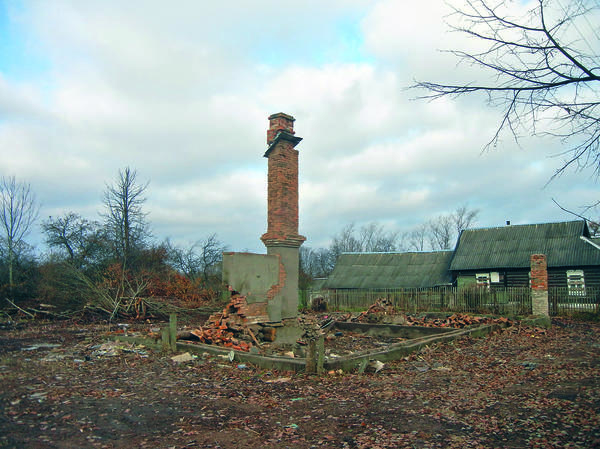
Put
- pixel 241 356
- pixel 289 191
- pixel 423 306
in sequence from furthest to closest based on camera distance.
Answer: pixel 423 306 < pixel 289 191 < pixel 241 356

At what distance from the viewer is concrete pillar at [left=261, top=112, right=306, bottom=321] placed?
11711mm

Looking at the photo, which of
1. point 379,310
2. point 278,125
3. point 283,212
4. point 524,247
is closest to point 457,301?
point 379,310

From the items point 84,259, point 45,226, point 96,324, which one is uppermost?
point 45,226

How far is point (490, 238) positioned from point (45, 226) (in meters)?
29.8

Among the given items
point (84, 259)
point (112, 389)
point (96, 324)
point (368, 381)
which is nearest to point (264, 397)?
point (368, 381)

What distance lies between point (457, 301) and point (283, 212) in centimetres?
1359

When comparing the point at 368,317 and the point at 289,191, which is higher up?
the point at 289,191

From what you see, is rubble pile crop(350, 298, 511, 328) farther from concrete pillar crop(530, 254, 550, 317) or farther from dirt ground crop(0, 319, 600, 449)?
dirt ground crop(0, 319, 600, 449)

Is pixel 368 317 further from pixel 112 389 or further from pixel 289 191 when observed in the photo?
pixel 112 389

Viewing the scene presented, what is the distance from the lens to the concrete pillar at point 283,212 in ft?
38.4

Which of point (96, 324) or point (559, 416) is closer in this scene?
point (559, 416)

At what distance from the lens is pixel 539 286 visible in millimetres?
17719

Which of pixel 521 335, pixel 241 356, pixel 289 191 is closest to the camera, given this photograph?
pixel 241 356

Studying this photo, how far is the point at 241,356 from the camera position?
8.62 meters
